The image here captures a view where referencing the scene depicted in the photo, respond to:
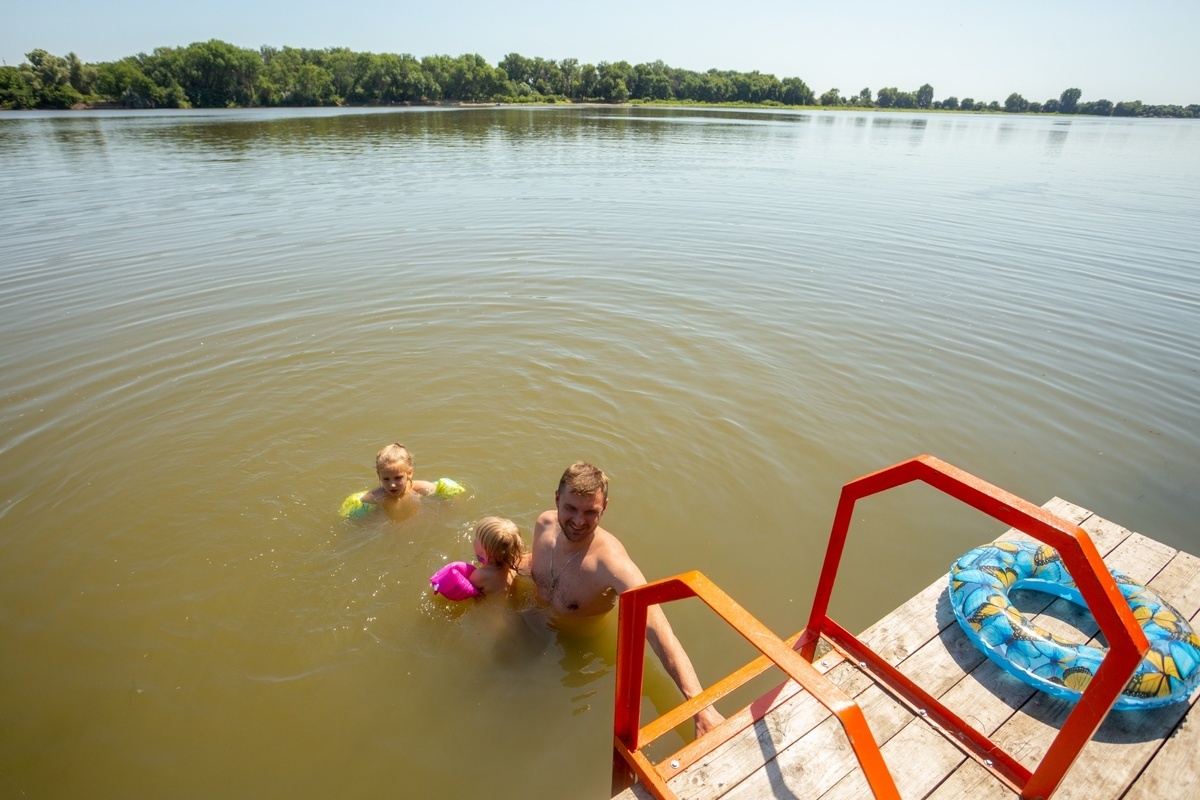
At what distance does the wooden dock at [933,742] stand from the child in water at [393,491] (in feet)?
10.3


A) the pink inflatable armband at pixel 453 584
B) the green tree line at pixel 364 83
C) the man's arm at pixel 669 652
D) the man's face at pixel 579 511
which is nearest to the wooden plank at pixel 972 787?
the man's arm at pixel 669 652

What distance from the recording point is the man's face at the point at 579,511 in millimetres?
3512

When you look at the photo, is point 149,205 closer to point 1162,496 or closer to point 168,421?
point 168,421

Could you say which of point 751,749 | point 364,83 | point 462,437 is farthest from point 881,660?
point 364,83

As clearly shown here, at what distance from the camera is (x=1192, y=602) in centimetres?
388

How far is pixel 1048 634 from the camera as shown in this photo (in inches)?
134

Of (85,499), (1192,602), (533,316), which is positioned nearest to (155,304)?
(85,499)

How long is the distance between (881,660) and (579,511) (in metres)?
1.88

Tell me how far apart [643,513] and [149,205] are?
56.7ft

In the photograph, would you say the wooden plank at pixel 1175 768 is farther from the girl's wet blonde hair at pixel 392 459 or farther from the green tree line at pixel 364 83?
the green tree line at pixel 364 83

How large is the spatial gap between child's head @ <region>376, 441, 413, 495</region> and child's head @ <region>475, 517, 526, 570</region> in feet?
3.62

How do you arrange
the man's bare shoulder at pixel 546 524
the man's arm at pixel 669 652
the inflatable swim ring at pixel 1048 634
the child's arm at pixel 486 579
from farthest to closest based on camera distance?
the child's arm at pixel 486 579 → the man's bare shoulder at pixel 546 524 → the man's arm at pixel 669 652 → the inflatable swim ring at pixel 1048 634

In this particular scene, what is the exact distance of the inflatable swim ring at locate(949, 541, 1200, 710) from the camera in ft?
10.0

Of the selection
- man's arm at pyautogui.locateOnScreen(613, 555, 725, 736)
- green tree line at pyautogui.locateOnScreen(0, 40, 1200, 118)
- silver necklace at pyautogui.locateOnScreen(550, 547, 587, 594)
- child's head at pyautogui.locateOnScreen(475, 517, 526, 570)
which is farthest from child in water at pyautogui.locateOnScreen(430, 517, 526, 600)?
green tree line at pyautogui.locateOnScreen(0, 40, 1200, 118)
